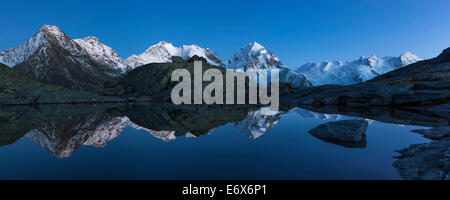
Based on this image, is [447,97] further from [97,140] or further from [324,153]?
[97,140]

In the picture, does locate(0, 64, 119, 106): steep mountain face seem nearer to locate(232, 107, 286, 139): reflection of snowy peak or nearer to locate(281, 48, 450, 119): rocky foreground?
locate(232, 107, 286, 139): reflection of snowy peak

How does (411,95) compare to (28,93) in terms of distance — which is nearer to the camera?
(411,95)

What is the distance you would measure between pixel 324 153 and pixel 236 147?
3038 mm

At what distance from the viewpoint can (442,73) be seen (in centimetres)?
3116

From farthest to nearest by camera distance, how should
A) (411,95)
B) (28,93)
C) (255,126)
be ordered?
(28,93) → (411,95) → (255,126)

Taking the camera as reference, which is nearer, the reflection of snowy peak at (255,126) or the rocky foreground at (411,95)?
the reflection of snowy peak at (255,126)

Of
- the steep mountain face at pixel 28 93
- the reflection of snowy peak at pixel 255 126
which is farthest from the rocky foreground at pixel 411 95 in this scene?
the steep mountain face at pixel 28 93

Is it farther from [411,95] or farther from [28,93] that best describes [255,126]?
[28,93]

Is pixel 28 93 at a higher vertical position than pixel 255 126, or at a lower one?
higher

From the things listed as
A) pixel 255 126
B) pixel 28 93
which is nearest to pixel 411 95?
pixel 255 126

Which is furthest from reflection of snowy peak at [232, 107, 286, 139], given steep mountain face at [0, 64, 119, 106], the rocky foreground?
steep mountain face at [0, 64, 119, 106]

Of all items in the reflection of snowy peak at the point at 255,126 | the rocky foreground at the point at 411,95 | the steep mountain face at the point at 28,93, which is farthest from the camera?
the steep mountain face at the point at 28,93

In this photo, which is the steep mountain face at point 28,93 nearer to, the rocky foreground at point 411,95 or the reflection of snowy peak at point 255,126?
the reflection of snowy peak at point 255,126
